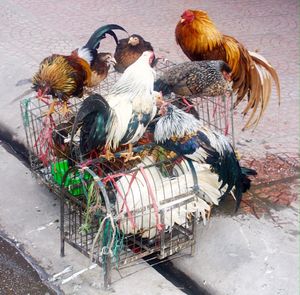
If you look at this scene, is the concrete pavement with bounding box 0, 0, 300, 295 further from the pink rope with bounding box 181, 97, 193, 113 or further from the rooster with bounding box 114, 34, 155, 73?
the rooster with bounding box 114, 34, 155, 73

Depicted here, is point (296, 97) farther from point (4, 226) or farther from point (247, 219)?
point (4, 226)

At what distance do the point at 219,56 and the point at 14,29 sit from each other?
3595 mm

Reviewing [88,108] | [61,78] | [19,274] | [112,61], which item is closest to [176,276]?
[19,274]

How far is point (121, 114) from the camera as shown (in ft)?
13.1

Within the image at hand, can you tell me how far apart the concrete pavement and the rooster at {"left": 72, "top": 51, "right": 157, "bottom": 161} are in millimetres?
811

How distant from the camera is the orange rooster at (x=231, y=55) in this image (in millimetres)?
5039

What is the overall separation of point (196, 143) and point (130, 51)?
137cm

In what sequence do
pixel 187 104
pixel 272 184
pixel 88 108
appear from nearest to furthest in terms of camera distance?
pixel 88 108, pixel 187 104, pixel 272 184

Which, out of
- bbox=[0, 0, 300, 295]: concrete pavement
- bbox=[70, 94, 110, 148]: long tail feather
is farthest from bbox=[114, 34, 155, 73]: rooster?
bbox=[70, 94, 110, 148]: long tail feather

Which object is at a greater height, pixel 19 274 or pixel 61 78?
pixel 61 78

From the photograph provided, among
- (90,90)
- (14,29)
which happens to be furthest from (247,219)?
(14,29)

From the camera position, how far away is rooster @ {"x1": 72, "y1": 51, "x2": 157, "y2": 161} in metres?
3.88

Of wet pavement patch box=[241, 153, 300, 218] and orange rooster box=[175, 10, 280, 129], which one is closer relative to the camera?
wet pavement patch box=[241, 153, 300, 218]

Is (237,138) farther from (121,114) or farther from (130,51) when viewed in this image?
(121,114)
